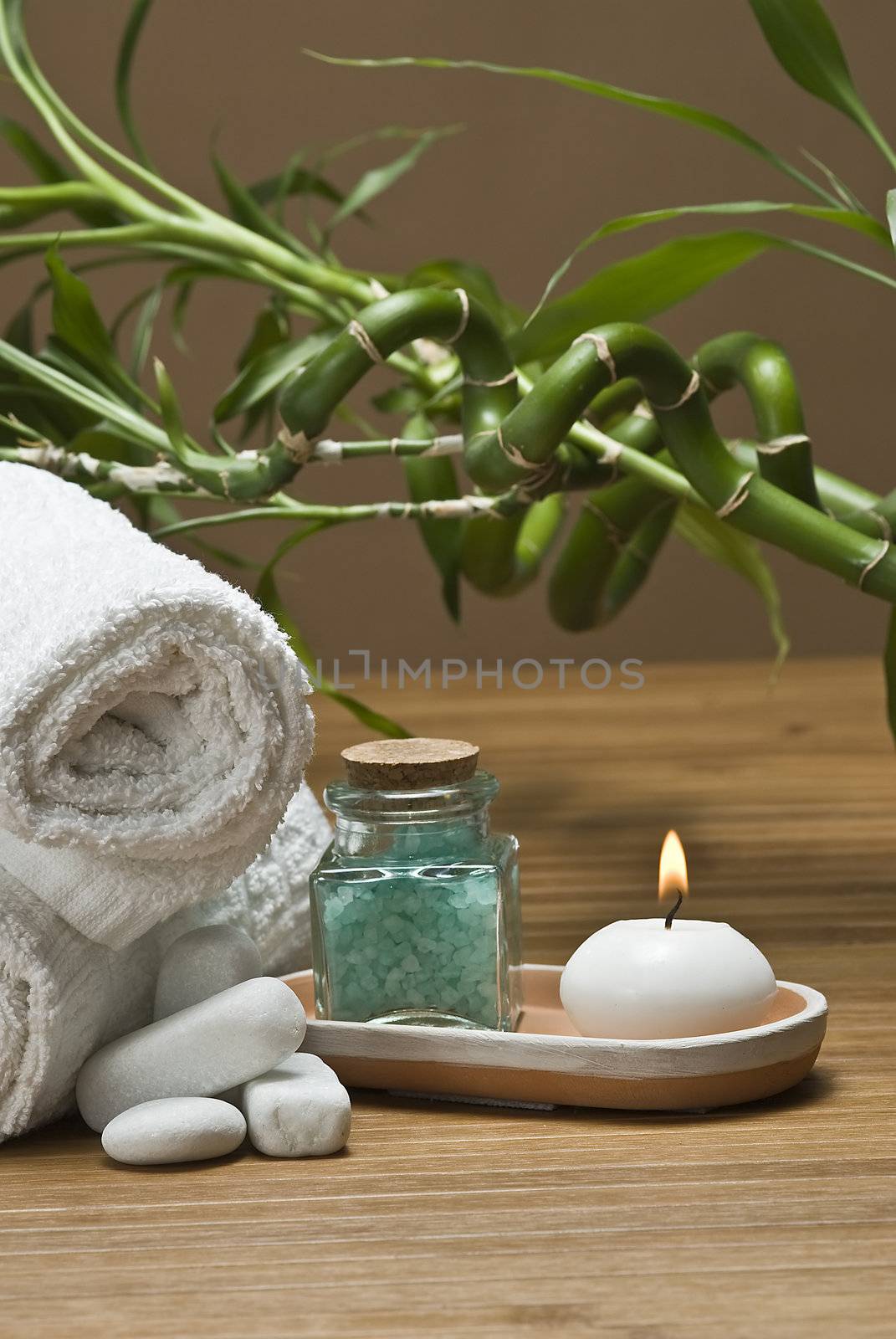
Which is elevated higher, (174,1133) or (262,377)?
(262,377)

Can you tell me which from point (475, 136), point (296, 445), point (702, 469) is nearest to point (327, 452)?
point (296, 445)

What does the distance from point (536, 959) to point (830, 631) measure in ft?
3.46

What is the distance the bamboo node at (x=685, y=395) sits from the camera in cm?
47

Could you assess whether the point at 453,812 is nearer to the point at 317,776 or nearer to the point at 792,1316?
the point at 792,1316

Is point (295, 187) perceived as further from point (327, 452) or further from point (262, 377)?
point (327, 452)

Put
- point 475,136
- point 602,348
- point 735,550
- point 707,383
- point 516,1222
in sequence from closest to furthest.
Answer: point 516,1222 < point 602,348 < point 707,383 < point 735,550 < point 475,136

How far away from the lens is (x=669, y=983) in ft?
1.18

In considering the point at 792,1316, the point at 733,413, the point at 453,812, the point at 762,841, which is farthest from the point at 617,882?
the point at 733,413

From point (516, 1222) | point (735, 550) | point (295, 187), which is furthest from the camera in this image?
point (295, 187)

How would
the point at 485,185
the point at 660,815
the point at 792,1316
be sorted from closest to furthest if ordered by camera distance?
the point at 792,1316 → the point at 660,815 → the point at 485,185

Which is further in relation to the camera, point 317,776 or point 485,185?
point 485,185

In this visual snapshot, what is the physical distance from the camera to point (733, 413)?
1.40 meters

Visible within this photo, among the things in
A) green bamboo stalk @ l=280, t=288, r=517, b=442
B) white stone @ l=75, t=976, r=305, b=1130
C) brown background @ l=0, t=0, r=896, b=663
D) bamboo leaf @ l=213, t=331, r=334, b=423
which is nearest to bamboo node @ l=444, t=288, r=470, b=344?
green bamboo stalk @ l=280, t=288, r=517, b=442

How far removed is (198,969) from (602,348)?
0.65 ft
